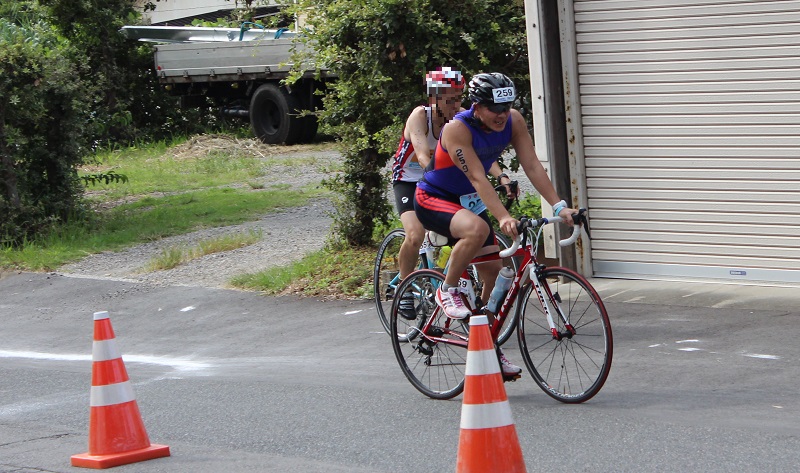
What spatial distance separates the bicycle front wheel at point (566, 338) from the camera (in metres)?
6.29

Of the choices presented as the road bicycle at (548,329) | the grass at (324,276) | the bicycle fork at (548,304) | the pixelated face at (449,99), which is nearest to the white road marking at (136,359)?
the grass at (324,276)

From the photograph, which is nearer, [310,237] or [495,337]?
[495,337]

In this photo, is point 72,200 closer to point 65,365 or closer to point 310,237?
point 310,237

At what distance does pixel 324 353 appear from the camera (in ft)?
28.7

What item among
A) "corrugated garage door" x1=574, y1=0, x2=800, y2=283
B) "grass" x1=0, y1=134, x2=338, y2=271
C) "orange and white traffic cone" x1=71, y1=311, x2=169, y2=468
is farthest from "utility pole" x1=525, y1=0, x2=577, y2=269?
"grass" x1=0, y1=134, x2=338, y2=271

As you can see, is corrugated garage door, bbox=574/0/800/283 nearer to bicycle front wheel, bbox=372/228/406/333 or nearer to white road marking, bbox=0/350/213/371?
bicycle front wheel, bbox=372/228/406/333

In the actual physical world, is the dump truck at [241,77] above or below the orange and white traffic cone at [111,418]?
above

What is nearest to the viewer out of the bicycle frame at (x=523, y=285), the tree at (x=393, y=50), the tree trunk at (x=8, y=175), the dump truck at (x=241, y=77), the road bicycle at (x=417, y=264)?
the bicycle frame at (x=523, y=285)

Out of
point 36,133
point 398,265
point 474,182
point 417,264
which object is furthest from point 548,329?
point 36,133

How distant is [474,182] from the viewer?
655 centimetres

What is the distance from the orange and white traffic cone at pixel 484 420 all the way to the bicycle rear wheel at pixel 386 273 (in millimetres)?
3419

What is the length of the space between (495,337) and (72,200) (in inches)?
367

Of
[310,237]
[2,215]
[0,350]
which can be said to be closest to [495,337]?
[0,350]

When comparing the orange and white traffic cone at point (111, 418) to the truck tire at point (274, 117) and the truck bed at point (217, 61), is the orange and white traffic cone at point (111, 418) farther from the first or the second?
the truck bed at point (217, 61)
